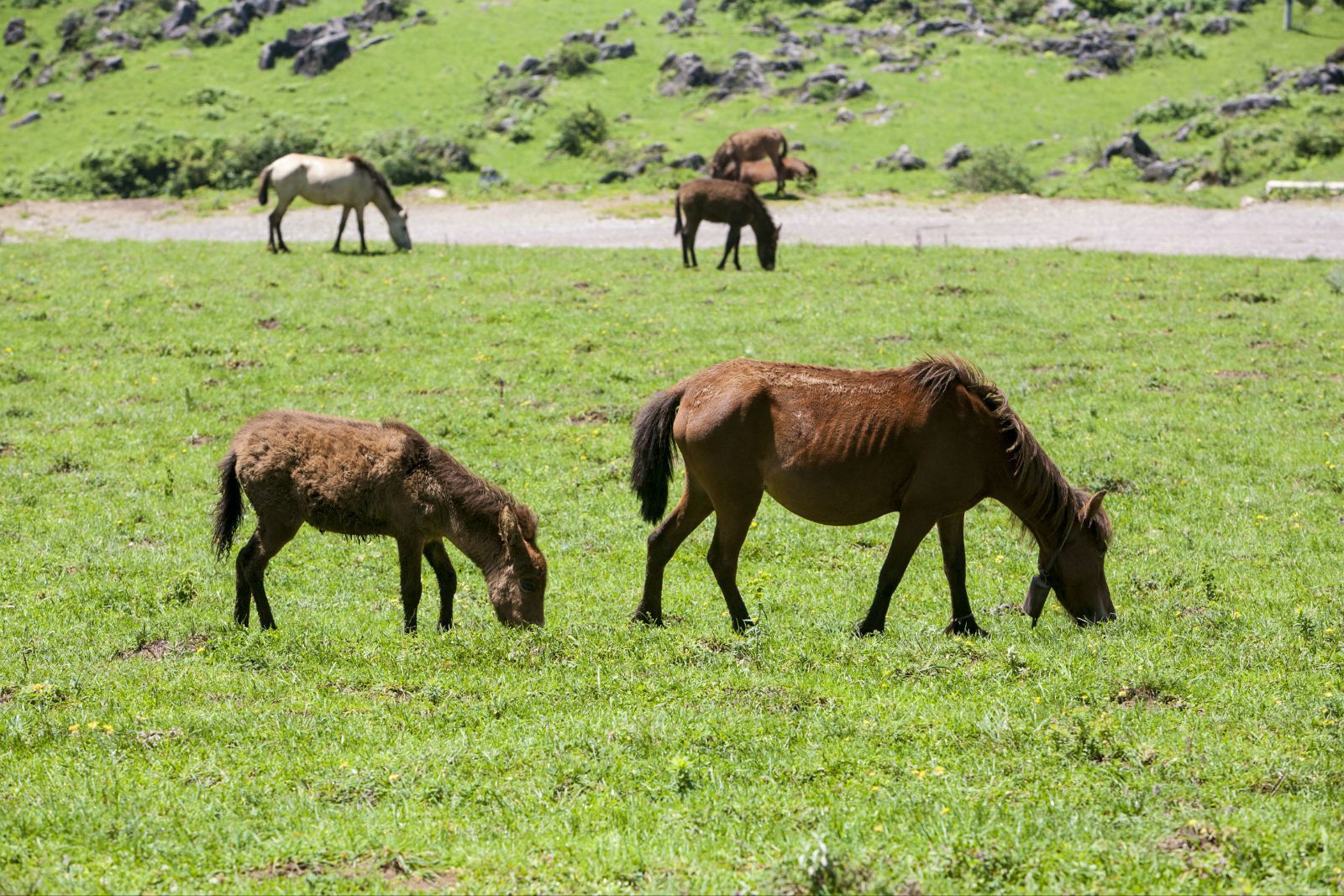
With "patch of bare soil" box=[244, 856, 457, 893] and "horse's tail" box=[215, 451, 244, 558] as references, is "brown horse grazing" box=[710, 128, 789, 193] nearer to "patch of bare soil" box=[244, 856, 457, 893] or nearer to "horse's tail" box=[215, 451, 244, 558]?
"horse's tail" box=[215, 451, 244, 558]

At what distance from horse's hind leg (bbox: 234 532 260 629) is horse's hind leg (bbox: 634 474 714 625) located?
327cm

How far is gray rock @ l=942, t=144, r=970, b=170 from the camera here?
145ft

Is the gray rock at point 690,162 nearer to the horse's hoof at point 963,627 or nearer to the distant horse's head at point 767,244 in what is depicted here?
the distant horse's head at point 767,244

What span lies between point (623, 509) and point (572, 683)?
5959 mm

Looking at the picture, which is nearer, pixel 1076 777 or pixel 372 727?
pixel 1076 777

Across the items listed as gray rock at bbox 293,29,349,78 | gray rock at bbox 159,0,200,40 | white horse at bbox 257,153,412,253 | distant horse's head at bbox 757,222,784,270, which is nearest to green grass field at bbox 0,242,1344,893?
distant horse's head at bbox 757,222,784,270

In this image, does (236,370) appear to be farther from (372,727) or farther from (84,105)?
(84,105)

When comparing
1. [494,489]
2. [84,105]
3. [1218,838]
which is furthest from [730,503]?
[84,105]

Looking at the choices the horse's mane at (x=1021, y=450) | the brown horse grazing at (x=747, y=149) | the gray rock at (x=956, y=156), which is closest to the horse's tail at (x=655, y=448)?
the horse's mane at (x=1021, y=450)

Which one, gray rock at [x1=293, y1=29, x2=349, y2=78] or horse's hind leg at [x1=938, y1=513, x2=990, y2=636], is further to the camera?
gray rock at [x1=293, y1=29, x2=349, y2=78]

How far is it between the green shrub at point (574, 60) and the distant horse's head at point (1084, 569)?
5436 centimetres

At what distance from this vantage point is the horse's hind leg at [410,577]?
10.4 m

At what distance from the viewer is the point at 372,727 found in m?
7.76

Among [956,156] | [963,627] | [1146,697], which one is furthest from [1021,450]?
[956,156]
